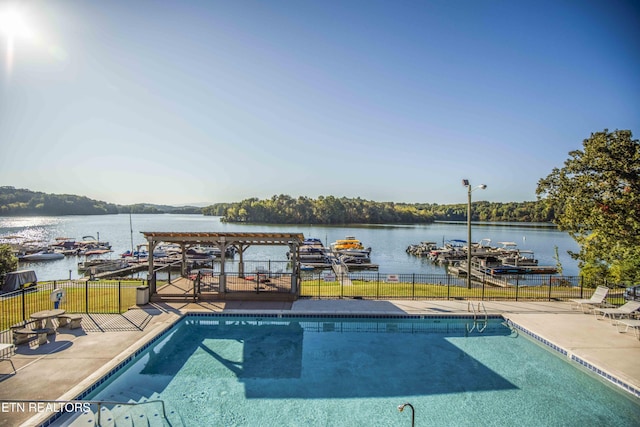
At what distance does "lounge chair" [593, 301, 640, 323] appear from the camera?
37.1 ft

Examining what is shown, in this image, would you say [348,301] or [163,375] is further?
[348,301]

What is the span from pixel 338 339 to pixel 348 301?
11.0 ft

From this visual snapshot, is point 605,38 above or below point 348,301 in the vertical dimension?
above

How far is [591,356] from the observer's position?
28.2 feet

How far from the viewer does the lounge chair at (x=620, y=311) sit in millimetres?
11305

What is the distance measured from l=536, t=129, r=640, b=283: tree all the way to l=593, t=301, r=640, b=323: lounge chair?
90.6 inches

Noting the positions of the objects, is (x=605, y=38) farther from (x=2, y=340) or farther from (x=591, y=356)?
(x=2, y=340)

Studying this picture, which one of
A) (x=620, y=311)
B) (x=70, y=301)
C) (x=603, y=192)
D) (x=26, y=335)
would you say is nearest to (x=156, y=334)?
(x=26, y=335)

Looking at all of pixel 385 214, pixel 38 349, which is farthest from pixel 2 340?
pixel 385 214

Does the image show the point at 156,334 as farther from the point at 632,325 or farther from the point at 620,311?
the point at 620,311

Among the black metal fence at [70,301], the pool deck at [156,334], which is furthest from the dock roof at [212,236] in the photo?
the pool deck at [156,334]

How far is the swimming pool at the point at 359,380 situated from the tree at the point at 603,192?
19.2 ft

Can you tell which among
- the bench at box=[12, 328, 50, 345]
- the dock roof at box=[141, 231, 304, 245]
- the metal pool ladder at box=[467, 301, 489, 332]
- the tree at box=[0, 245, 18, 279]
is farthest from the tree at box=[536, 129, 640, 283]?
the tree at box=[0, 245, 18, 279]

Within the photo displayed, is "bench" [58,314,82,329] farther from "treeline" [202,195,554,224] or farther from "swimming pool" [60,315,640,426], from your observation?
"treeline" [202,195,554,224]
